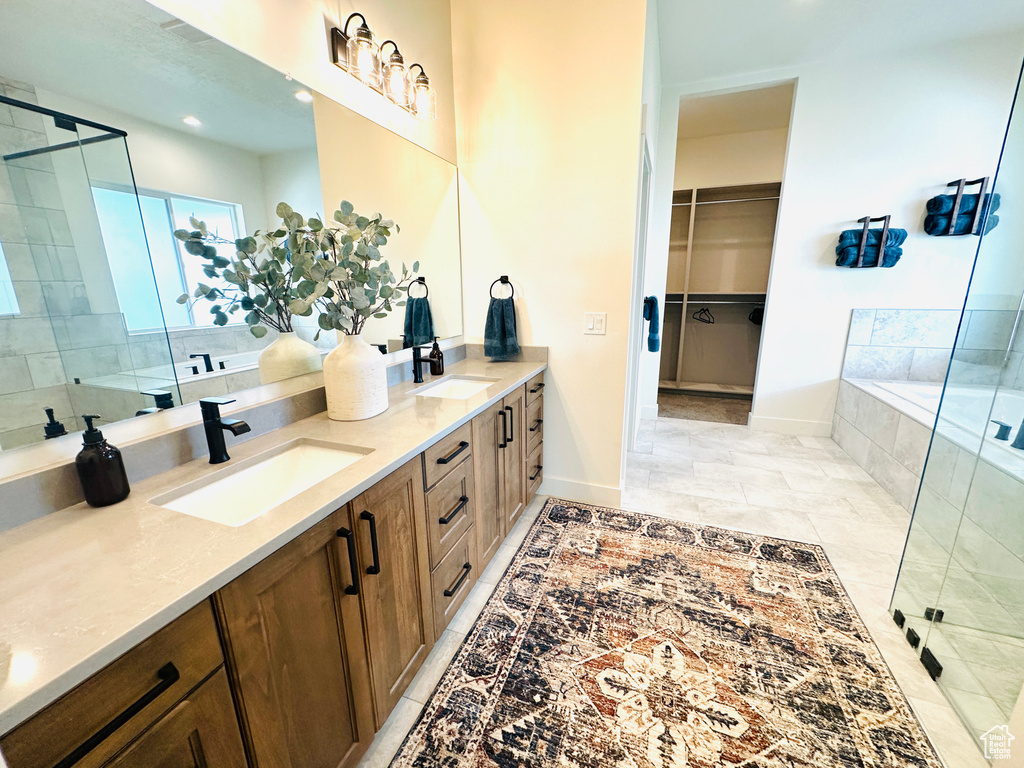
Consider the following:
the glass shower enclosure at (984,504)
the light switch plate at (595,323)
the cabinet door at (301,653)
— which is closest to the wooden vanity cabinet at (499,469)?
the light switch plate at (595,323)

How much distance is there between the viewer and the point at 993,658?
125 centimetres

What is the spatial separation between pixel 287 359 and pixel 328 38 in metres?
1.19

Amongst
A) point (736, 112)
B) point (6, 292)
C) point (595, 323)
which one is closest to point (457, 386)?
point (595, 323)

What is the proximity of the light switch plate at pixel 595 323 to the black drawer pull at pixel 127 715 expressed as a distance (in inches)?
81.1

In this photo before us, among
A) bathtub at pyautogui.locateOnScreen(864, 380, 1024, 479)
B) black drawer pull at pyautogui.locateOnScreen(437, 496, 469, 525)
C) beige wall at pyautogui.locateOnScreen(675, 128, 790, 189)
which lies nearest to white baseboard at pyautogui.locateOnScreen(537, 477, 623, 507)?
black drawer pull at pyautogui.locateOnScreen(437, 496, 469, 525)

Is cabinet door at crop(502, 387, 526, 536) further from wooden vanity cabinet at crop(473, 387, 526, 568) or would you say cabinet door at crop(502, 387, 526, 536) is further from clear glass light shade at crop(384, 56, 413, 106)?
clear glass light shade at crop(384, 56, 413, 106)

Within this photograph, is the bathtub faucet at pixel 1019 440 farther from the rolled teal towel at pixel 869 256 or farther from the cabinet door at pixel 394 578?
the rolled teal towel at pixel 869 256

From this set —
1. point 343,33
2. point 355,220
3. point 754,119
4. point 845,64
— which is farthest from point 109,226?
point 754,119

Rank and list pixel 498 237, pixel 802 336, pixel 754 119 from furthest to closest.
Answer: pixel 754 119, pixel 802 336, pixel 498 237

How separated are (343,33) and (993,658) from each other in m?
3.04

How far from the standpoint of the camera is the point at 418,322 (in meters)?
2.20

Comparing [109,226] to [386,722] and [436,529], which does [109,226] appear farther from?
[386,722]

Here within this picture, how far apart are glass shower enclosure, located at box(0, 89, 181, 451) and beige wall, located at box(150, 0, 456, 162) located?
1.52 ft

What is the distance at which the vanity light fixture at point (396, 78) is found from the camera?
1.72 metres
